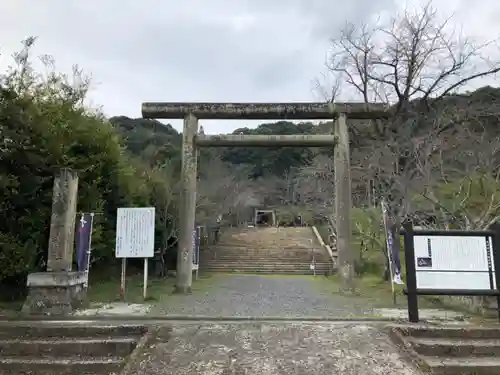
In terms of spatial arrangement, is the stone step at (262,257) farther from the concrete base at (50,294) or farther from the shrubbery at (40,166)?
the concrete base at (50,294)

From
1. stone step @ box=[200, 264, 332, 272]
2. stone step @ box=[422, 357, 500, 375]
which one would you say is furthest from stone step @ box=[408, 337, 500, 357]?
stone step @ box=[200, 264, 332, 272]

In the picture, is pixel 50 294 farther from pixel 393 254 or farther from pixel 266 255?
Result: pixel 266 255

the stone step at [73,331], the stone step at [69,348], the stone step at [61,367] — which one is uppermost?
the stone step at [73,331]

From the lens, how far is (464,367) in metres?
4.75

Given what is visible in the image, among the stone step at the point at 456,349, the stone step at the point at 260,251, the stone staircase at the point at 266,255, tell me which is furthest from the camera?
the stone step at the point at 260,251

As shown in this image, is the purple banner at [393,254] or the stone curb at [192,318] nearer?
the stone curb at [192,318]

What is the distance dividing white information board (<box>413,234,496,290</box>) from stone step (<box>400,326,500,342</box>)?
2.20 feet

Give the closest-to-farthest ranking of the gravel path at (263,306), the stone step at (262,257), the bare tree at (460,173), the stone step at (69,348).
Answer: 1. the stone step at (69,348)
2. the gravel path at (263,306)
3. the bare tree at (460,173)
4. the stone step at (262,257)

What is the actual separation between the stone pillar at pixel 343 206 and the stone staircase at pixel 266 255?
1135cm

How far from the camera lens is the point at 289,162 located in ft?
141

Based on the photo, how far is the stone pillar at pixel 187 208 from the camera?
9820 millimetres

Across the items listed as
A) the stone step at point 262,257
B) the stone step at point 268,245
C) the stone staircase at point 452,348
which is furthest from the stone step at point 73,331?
the stone step at point 268,245

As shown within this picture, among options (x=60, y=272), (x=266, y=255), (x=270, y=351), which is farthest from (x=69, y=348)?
(x=266, y=255)

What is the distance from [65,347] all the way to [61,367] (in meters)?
0.35
